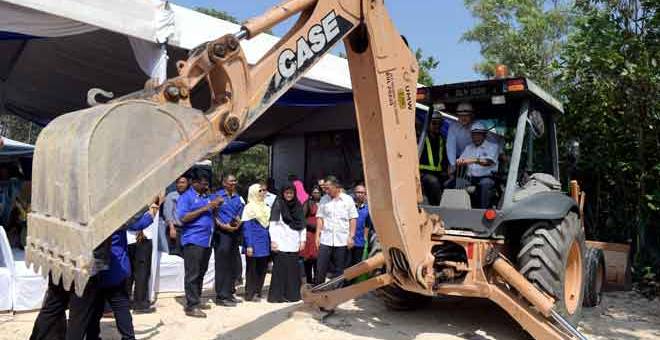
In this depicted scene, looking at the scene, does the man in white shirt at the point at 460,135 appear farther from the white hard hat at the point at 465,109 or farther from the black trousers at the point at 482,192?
A: the black trousers at the point at 482,192

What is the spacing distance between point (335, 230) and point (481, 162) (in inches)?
93.2

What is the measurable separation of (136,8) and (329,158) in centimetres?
753

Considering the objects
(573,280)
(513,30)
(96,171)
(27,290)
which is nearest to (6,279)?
(27,290)

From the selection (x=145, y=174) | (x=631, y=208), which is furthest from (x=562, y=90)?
(x=145, y=174)

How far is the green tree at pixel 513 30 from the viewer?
1705cm

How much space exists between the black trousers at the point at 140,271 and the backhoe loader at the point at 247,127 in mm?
2280

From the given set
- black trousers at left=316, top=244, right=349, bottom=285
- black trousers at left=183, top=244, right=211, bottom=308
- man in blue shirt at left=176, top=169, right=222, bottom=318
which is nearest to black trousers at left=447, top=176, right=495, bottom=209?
black trousers at left=316, top=244, right=349, bottom=285

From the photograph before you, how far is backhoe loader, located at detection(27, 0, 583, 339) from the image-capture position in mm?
2545

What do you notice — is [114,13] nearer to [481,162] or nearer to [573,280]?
[481,162]

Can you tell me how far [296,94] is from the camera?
979cm

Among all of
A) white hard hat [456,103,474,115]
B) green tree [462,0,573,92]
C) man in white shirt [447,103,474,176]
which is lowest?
→ man in white shirt [447,103,474,176]

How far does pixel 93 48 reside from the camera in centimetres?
842

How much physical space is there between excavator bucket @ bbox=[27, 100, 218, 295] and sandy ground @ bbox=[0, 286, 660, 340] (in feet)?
9.27

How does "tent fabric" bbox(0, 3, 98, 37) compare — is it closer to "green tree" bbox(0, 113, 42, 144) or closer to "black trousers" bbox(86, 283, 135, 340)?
"black trousers" bbox(86, 283, 135, 340)
